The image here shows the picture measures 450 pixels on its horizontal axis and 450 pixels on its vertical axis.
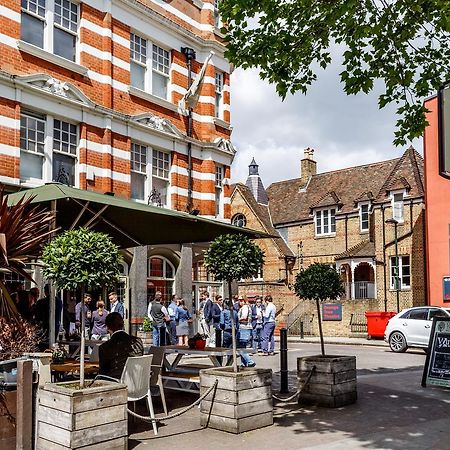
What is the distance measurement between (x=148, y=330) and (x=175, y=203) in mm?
4407

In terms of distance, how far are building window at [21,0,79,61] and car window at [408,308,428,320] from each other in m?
13.3

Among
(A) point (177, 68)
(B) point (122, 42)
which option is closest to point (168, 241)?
(B) point (122, 42)

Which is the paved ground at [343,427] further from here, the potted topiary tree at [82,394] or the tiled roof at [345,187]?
the tiled roof at [345,187]

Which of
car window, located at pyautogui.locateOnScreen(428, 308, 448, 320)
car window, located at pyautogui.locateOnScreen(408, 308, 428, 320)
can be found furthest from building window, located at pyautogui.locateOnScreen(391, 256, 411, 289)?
car window, located at pyautogui.locateOnScreen(428, 308, 448, 320)

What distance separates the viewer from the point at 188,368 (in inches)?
405

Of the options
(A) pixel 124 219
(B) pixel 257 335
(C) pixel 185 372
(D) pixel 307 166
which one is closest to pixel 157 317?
(B) pixel 257 335

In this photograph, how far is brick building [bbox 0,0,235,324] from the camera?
15492 mm

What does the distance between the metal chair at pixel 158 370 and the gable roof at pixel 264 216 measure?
31.6 meters

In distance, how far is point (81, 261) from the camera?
696cm

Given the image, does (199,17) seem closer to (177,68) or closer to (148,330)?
(177,68)

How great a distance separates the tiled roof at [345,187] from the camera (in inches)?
1426

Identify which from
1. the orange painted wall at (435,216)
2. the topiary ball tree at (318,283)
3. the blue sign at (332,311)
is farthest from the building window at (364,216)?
the topiary ball tree at (318,283)

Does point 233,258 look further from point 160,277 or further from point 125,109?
point 160,277

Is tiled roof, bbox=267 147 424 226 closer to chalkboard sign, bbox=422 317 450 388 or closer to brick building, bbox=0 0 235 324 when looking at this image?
brick building, bbox=0 0 235 324
